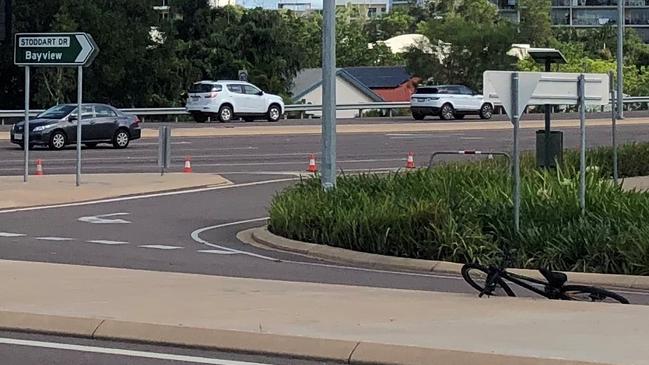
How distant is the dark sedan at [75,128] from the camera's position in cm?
3784

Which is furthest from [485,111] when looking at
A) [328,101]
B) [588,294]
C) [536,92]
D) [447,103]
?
[588,294]

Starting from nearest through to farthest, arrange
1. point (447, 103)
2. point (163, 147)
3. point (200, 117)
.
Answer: point (163, 147)
point (200, 117)
point (447, 103)

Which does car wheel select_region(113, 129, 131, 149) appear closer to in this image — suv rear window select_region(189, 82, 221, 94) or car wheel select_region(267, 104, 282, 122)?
suv rear window select_region(189, 82, 221, 94)

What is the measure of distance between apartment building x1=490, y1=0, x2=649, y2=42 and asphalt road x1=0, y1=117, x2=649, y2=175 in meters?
80.5

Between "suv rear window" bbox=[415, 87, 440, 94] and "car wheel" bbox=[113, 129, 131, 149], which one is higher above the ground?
"suv rear window" bbox=[415, 87, 440, 94]

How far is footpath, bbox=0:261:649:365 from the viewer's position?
8.73 metres

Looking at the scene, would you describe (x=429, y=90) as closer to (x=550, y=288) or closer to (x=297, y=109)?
(x=297, y=109)

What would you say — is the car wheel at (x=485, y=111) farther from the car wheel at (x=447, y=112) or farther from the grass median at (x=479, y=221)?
the grass median at (x=479, y=221)

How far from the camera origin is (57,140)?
3806 centimetres

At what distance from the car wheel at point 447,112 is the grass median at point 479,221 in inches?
1441

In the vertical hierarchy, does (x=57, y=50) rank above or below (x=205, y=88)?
below

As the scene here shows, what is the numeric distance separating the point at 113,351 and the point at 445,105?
47.2 meters

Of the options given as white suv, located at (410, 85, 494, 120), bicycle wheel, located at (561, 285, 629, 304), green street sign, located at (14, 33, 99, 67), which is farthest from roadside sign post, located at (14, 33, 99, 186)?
white suv, located at (410, 85, 494, 120)

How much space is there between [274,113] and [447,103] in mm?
7840
